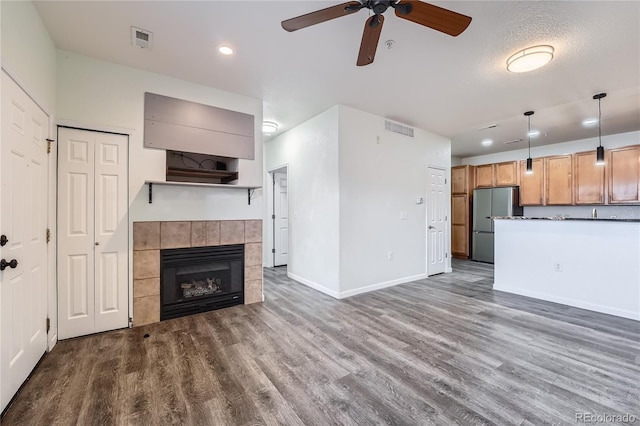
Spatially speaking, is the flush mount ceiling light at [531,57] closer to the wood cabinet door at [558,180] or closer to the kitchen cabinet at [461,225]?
the wood cabinet door at [558,180]

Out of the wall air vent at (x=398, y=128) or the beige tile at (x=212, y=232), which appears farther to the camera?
the wall air vent at (x=398, y=128)

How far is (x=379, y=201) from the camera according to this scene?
14.9 feet

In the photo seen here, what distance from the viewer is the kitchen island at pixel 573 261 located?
132 inches

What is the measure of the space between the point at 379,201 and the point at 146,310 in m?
3.48

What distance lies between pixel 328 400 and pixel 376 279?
9.06 ft

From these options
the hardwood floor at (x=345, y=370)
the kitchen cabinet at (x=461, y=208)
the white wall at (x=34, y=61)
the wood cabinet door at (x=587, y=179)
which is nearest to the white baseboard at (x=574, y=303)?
the hardwood floor at (x=345, y=370)

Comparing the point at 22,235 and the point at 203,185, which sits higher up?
the point at 203,185

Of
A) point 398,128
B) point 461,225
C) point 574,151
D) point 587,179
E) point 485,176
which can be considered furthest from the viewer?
point 461,225

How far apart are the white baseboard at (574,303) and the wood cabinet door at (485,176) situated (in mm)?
3608

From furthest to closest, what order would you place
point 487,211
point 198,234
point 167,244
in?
1. point 487,211
2. point 198,234
3. point 167,244

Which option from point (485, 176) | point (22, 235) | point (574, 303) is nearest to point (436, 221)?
point (574, 303)

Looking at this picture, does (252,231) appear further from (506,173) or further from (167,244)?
(506,173)

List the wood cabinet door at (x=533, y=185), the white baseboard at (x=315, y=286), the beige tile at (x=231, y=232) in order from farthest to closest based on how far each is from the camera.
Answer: the wood cabinet door at (x=533, y=185) → the white baseboard at (x=315, y=286) → the beige tile at (x=231, y=232)

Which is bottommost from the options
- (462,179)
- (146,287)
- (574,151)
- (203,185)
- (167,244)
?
(146,287)
